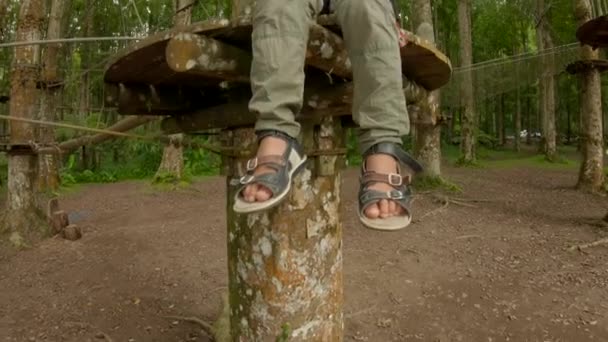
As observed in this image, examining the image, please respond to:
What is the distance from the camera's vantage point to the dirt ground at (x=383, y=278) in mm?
4145

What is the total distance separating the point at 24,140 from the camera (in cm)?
639

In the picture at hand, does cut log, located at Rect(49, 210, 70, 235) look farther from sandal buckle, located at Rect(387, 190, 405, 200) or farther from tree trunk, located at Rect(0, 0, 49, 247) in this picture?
sandal buckle, located at Rect(387, 190, 405, 200)

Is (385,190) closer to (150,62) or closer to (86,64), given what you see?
(150,62)

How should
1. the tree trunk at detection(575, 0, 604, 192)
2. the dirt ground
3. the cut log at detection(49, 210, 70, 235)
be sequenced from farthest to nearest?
the tree trunk at detection(575, 0, 604, 192) < the cut log at detection(49, 210, 70, 235) < the dirt ground

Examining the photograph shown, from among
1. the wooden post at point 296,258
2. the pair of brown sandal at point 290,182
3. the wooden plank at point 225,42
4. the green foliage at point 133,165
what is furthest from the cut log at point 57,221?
the pair of brown sandal at point 290,182

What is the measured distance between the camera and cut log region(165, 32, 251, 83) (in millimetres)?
1775

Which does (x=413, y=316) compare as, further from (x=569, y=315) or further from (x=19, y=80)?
(x=19, y=80)

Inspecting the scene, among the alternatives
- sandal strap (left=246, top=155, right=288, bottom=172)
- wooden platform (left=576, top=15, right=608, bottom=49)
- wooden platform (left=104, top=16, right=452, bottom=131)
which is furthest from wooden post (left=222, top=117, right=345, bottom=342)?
wooden platform (left=576, top=15, right=608, bottom=49)

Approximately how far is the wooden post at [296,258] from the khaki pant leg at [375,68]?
55 cm

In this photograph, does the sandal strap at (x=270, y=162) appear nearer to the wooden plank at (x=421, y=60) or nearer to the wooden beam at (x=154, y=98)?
the wooden plank at (x=421, y=60)

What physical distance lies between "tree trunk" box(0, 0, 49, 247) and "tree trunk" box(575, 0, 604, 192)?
923 centimetres

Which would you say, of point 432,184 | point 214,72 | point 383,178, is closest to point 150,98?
point 214,72

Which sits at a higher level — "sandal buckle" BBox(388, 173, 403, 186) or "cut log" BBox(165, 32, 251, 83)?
"cut log" BBox(165, 32, 251, 83)

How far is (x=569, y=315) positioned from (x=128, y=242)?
521 cm
